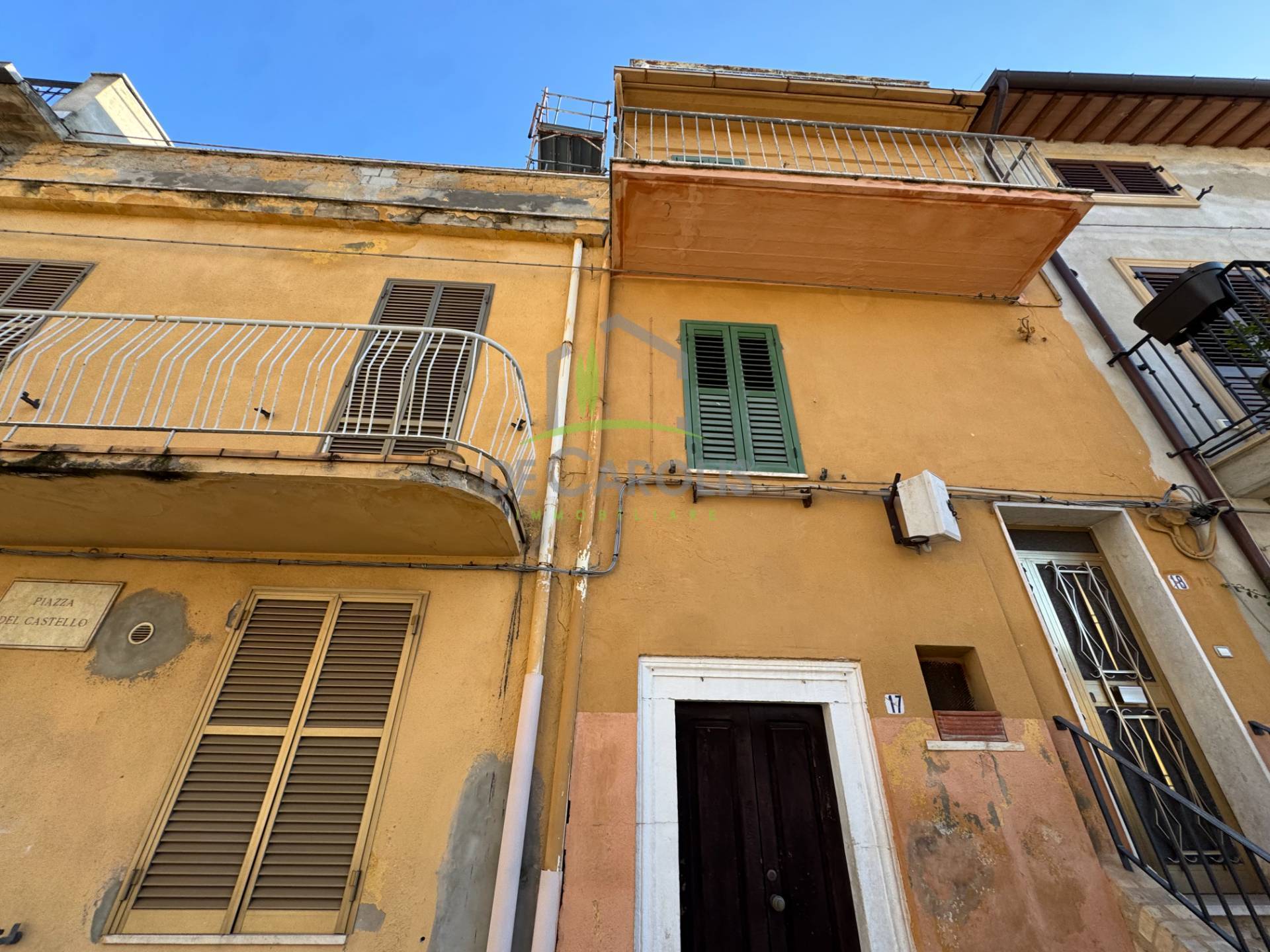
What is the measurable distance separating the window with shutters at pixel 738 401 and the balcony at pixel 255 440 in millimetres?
1664

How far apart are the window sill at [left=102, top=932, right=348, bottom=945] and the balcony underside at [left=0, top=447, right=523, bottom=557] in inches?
90.5

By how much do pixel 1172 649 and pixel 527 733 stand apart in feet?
16.8

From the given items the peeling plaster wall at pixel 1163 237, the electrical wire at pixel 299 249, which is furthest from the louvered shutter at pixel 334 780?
the peeling plaster wall at pixel 1163 237

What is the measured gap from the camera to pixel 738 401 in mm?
5500

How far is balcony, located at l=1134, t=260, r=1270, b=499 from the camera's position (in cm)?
501

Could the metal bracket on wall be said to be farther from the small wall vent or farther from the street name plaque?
the street name plaque

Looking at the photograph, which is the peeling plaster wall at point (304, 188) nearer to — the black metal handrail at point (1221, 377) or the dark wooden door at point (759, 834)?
the dark wooden door at point (759, 834)

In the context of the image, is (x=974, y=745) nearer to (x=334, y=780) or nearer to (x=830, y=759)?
(x=830, y=759)

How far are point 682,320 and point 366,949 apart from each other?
5.57 metres

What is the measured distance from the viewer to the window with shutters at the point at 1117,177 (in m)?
8.42

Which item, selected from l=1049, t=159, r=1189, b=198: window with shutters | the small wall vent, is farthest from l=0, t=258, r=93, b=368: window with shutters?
l=1049, t=159, r=1189, b=198: window with shutters

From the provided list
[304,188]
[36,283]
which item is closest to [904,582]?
[304,188]

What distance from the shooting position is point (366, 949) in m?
3.18

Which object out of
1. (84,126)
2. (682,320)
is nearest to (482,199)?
(682,320)
